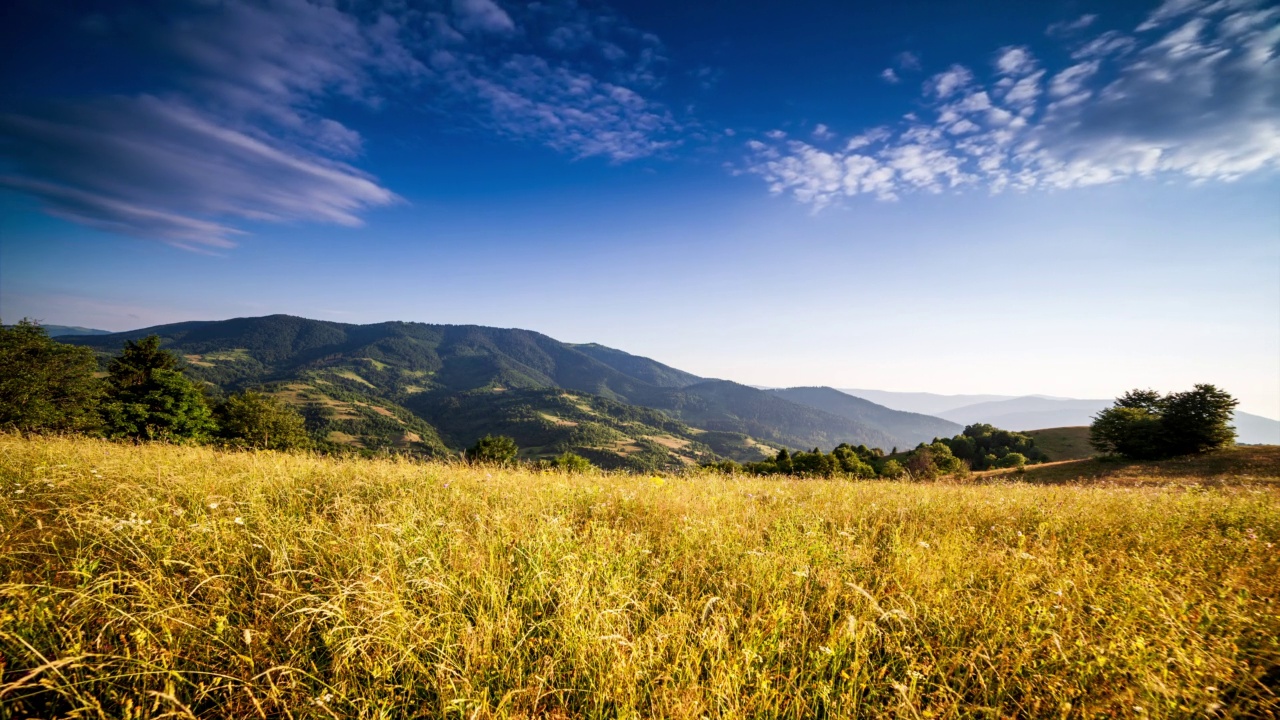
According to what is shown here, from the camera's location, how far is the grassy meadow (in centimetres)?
215

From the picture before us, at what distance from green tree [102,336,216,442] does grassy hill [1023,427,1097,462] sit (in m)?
75.9

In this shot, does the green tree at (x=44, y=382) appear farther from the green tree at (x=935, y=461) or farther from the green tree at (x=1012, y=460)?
the green tree at (x=1012, y=460)

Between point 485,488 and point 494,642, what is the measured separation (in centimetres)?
335

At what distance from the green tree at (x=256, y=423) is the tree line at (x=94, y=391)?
14.1ft

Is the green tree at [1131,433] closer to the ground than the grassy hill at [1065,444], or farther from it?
farther from it

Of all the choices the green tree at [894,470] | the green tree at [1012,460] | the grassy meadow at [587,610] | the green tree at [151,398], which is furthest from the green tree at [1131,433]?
the green tree at [151,398]

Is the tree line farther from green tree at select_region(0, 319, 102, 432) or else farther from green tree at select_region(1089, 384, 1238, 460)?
green tree at select_region(1089, 384, 1238, 460)

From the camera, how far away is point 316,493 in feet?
16.7

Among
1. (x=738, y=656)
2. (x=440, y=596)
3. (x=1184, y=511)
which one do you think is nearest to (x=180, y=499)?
(x=440, y=596)

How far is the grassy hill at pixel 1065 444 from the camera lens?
144 ft

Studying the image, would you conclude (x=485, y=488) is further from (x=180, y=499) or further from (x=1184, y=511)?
(x=1184, y=511)

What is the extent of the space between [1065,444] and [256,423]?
82.6m

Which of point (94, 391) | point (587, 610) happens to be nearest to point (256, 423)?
point (94, 391)

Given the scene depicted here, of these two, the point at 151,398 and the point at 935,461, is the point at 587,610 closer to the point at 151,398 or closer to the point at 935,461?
the point at 151,398
